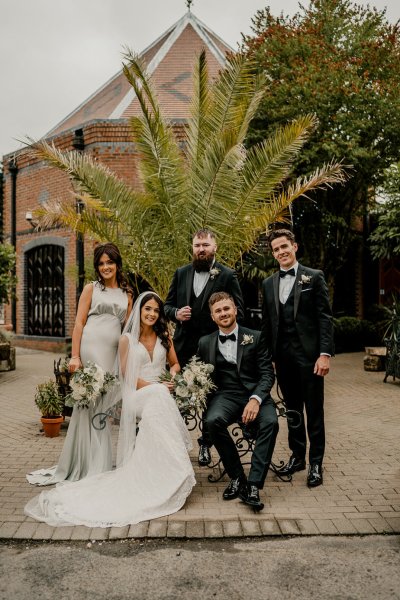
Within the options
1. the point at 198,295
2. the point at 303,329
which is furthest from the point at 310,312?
the point at 198,295

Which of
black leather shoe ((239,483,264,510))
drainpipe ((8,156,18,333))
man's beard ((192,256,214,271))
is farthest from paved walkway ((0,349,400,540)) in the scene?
drainpipe ((8,156,18,333))

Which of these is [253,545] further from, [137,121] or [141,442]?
[137,121]

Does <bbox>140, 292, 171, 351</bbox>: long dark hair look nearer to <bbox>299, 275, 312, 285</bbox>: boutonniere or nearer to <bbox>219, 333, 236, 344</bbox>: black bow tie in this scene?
<bbox>219, 333, 236, 344</bbox>: black bow tie

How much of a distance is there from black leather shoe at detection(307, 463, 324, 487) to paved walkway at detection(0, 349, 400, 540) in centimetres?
7

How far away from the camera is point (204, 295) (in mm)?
5227

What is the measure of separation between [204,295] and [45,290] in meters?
12.5

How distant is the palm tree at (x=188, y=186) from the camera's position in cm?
789

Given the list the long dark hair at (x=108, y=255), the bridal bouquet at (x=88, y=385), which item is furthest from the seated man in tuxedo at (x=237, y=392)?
the long dark hair at (x=108, y=255)

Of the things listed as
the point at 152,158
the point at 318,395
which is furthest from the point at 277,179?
the point at 318,395

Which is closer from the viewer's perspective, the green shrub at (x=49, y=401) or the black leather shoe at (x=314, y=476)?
the black leather shoe at (x=314, y=476)

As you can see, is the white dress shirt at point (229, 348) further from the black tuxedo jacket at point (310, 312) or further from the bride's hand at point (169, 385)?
the bride's hand at point (169, 385)

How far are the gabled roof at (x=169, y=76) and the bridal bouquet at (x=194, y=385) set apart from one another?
11.2m

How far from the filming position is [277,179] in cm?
815

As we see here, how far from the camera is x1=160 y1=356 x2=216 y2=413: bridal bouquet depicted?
457cm
